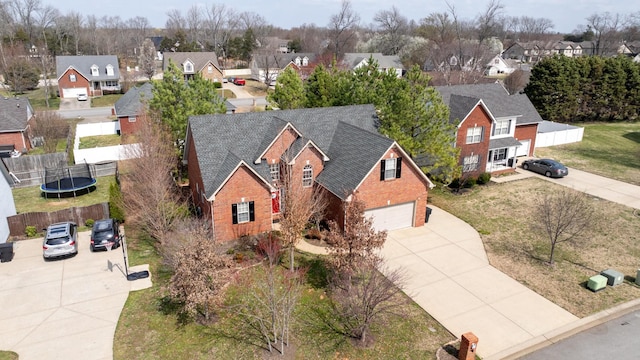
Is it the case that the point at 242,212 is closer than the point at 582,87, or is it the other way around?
the point at 242,212

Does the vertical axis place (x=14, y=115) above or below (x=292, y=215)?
above

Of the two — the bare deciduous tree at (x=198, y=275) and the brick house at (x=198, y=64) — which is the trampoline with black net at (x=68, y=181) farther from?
the brick house at (x=198, y=64)

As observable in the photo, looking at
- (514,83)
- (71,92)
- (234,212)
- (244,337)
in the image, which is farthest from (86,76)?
(514,83)

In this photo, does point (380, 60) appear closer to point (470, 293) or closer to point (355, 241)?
point (470, 293)

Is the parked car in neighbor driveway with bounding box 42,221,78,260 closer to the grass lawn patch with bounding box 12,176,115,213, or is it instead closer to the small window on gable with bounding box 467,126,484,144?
the grass lawn patch with bounding box 12,176,115,213

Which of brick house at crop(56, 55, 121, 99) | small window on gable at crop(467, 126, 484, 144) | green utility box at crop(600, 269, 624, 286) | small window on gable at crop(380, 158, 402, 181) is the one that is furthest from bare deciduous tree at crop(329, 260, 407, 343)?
brick house at crop(56, 55, 121, 99)
